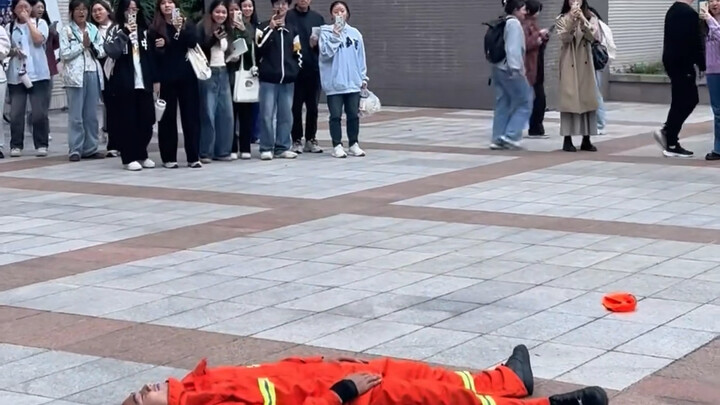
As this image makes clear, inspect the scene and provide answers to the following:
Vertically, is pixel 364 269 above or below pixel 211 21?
below

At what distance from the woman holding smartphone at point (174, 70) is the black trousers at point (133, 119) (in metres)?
0.15

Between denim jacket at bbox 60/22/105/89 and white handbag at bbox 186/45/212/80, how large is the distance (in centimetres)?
111

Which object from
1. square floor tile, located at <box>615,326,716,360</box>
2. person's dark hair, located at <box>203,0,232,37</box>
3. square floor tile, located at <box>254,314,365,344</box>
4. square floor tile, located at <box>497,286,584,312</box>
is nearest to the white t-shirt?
person's dark hair, located at <box>203,0,232,37</box>

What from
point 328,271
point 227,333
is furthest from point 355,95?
point 227,333

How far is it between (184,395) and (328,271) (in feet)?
11.1

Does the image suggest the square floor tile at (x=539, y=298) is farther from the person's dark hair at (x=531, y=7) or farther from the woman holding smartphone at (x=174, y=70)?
the person's dark hair at (x=531, y=7)

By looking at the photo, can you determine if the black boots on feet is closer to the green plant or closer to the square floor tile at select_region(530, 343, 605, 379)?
the green plant

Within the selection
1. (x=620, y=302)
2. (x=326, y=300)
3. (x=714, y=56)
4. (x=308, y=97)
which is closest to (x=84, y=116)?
(x=308, y=97)

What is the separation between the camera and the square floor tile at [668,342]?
20.2 feet

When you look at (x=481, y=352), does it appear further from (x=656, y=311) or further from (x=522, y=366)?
(x=656, y=311)

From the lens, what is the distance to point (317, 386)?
480 cm

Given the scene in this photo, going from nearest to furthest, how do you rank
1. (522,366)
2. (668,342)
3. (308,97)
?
1. (522,366)
2. (668,342)
3. (308,97)

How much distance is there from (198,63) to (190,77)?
6.3 inches

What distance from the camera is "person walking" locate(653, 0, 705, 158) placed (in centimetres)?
1325
